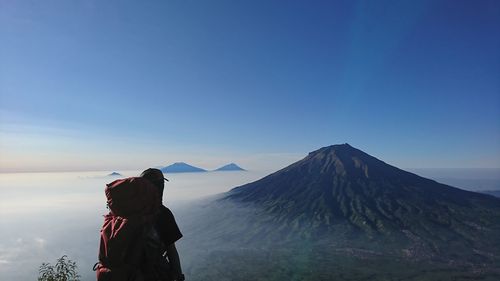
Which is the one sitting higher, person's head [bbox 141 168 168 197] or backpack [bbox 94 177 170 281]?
person's head [bbox 141 168 168 197]

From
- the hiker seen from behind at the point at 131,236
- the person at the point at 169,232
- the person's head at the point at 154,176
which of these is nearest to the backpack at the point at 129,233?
the hiker seen from behind at the point at 131,236

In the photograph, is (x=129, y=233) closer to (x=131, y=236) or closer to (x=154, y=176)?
(x=131, y=236)

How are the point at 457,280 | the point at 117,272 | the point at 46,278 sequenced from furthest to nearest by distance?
the point at 457,280 < the point at 46,278 < the point at 117,272

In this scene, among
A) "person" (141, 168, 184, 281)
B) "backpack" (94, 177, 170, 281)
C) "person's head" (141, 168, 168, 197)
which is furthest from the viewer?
"person's head" (141, 168, 168, 197)

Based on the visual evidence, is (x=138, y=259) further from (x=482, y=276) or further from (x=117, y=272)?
(x=482, y=276)

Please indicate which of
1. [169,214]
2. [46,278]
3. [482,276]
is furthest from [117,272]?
[482,276]

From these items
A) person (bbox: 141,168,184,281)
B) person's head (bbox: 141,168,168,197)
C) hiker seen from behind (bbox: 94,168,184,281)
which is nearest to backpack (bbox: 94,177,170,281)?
hiker seen from behind (bbox: 94,168,184,281)

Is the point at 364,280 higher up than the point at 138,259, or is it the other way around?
the point at 138,259

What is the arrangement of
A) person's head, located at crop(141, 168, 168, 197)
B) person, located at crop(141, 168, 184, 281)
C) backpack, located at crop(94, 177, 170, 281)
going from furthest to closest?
1. person's head, located at crop(141, 168, 168, 197)
2. person, located at crop(141, 168, 184, 281)
3. backpack, located at crop(94, 177, 170, 281)

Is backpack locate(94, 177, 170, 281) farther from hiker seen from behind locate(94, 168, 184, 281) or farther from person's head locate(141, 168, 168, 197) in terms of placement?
person's head locate(141, 168, 168, 197)
